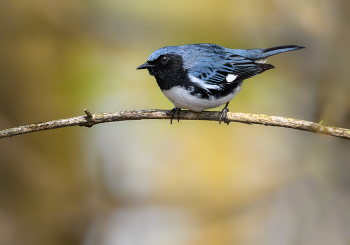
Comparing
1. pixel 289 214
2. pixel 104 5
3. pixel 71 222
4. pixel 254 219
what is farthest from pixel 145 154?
pixel 104 5

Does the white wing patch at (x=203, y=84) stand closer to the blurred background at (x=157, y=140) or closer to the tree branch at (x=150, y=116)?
the tree branch at (x=150, y=116)

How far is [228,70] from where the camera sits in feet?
15.2

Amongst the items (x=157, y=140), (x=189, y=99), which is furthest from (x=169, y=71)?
(x=157, y=140)

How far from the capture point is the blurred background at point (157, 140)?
6297mm

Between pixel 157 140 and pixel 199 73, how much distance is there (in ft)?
8.83

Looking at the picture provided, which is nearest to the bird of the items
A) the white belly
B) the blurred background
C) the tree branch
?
the white belly

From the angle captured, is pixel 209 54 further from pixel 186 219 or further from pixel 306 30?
pixel 306 30

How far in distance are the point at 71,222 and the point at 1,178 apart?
1.57m

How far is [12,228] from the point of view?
6.10m

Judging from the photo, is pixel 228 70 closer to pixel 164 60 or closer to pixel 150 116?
pixel 164 60

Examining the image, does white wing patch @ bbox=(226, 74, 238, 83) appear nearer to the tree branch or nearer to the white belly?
the white belly

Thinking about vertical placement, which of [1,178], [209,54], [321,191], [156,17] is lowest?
[321,191]

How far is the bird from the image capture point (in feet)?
13.9

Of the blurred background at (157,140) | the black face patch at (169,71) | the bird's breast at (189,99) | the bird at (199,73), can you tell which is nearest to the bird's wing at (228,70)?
the bird at (199,73)
